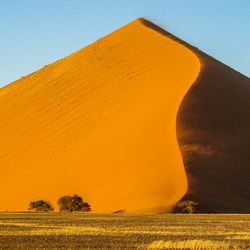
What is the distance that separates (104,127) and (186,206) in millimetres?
15736

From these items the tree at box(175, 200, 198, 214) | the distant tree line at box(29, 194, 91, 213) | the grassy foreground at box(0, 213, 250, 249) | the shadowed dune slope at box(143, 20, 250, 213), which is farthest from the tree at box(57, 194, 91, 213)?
the grassy foreground at box(0, 213, 250, 249)

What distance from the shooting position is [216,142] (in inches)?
A: 2357

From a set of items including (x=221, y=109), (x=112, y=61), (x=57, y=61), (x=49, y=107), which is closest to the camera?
(x=221, y=109)

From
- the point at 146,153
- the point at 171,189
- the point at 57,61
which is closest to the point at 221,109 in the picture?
the point at 146,153

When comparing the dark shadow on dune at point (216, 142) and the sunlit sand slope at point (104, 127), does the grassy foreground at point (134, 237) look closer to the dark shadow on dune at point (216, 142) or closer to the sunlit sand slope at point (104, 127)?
the dark shadow on dune at point (216, 142)

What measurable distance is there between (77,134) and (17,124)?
11310 millimetres

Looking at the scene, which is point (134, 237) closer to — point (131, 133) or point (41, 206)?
point (41, 206)

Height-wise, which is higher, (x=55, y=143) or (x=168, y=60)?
(x=168, y=60)

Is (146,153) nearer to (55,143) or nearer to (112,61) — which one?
(55,143)

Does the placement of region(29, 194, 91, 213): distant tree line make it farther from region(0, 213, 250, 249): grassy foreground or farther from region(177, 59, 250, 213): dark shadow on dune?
region(0, 213, 250, 249): grassy foreground

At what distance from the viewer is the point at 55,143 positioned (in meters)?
66.9

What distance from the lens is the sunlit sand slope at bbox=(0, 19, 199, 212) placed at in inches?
2181

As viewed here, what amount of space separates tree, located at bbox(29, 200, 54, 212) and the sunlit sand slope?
4.96 feet

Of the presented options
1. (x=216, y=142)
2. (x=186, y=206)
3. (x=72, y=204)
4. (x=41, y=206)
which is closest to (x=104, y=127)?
(x=216, y=142)
